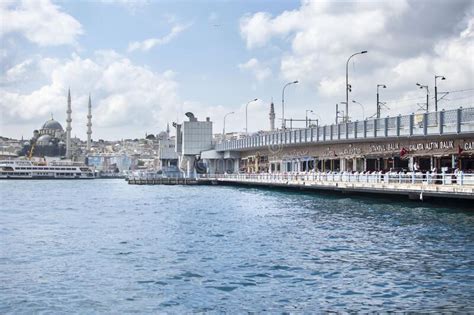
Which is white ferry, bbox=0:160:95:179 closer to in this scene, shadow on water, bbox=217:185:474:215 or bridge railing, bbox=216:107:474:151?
bridge railing, bbox=216:107:474:151

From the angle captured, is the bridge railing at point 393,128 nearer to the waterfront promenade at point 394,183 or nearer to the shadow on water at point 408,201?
the waterfront promenade at point 394,183

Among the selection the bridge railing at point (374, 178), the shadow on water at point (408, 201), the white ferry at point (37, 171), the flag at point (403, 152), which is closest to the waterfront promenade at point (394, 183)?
the bridge railing at point (374, 178)

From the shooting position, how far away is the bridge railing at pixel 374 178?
132 feet

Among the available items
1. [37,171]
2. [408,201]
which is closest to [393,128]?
[408,201]

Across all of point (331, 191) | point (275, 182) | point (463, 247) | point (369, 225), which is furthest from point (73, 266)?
point (275, 182)

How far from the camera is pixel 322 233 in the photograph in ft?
102

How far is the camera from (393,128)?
58.5m

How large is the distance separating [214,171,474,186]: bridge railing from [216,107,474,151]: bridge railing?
4420 millimetres

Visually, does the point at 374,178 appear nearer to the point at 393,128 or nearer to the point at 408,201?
the point at 408,201

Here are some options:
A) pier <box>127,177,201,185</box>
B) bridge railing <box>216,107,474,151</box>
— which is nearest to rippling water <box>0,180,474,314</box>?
bridge railing <box>216,107,474,151</box>

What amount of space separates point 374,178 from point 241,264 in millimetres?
31226

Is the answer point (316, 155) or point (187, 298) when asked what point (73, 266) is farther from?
point (316, 155)

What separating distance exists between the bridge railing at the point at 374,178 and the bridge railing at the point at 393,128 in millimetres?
4420

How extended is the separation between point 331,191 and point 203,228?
32307 mm
